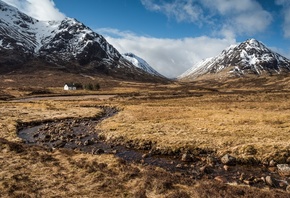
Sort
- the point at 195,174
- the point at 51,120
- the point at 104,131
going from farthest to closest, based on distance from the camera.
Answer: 1. the point at 51,120
2. the point at 104,131
3. the point at 195,174

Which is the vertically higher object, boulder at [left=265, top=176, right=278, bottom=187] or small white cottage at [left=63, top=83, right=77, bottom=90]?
boulder at [left=265, top=176, right=278, bottom=187]

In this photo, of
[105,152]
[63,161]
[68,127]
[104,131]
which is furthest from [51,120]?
[63,161]

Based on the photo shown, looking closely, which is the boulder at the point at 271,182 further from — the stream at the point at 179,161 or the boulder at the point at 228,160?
the boulder at the point at 228,160

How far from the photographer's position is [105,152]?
Answer: 29328mm

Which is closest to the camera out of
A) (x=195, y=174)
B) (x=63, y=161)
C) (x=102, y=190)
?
(x=102, y=190)

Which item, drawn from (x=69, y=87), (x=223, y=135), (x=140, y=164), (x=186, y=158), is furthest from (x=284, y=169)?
(x=69, y=87)

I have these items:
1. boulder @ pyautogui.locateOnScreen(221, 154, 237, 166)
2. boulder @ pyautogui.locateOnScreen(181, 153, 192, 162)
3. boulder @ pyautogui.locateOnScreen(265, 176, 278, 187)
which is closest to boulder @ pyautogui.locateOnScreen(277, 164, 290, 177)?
boulder @ pyautogui.locateOnScreen(265, 176, 278, 187)

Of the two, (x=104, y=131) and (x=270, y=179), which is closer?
(x=270, y=179)

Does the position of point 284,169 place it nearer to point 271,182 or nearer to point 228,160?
point 271,182

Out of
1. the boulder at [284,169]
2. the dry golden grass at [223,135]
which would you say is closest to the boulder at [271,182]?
the boulder at [284,169]

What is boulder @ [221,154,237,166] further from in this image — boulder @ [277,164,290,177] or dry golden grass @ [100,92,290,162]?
boulder @ [277,164,290,177]

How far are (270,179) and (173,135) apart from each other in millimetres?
15491

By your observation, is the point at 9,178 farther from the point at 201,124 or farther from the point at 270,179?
the point at 201,124

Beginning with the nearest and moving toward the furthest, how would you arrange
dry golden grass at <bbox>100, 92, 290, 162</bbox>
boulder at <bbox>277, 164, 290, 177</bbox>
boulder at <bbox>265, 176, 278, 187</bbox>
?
1. boulder at <bbox>265, 176, 278, 187</bbox>
2. boulder at <bbox>277, 164, 290, 177</bbox>
3. dry golden grass at <bbox>100, 92, 290, 162</bbox>
